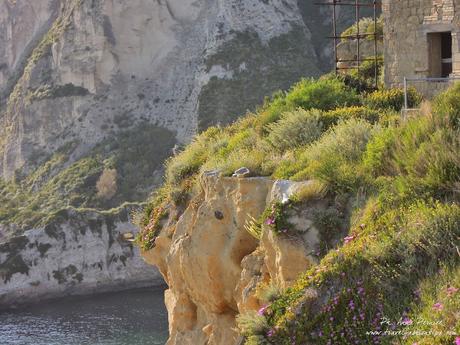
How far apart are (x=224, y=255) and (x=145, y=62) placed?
74126 mm

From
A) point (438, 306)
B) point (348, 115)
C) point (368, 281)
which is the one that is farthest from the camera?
point (348, 115)

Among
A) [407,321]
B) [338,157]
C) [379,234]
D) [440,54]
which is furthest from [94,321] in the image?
[407,321]

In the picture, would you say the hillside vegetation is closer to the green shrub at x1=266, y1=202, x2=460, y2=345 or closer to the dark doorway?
the green shrub at x1=266, y1=202, x2=460, y2=345

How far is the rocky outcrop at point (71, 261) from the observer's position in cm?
6078

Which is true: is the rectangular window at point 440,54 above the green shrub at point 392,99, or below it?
above

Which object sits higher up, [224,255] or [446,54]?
[446,54]

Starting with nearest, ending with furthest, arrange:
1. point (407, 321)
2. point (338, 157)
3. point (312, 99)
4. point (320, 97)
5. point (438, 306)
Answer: point (438, 306)
point (407, 321)
point (338, 157)
point (312, 99)
point (320, 97)

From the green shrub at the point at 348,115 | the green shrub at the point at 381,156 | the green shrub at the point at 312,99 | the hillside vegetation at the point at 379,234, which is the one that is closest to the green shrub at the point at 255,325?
the hillside vegetation at the point at 379,234

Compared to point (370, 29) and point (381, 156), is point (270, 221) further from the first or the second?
point (370, 29)

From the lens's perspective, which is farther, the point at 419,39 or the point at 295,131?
the point at 419,39

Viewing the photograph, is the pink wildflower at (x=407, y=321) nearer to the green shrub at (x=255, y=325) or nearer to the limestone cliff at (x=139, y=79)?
the green shrub at (x=255, y=325)

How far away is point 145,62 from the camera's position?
85.0m

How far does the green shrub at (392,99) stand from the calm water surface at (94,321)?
2884 centimetres

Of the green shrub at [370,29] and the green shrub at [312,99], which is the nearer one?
the green shrub at [312,99]
